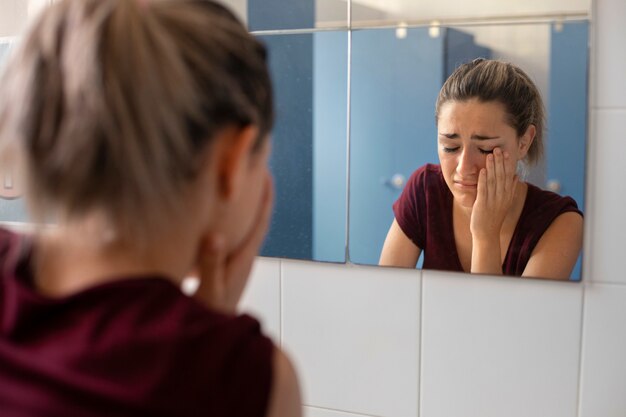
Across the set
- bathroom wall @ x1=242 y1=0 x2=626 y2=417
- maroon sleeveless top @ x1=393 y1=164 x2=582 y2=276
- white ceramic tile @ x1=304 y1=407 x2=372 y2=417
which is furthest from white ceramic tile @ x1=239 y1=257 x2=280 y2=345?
maroon sleeveless top @ x1=393 y1=164 x2=582 y2=276

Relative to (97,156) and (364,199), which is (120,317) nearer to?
(97,156)

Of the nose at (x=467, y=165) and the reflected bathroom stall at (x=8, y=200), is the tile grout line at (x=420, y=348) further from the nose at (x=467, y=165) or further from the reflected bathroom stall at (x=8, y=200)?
the reflected bathroom stall at (x=8, y=200)

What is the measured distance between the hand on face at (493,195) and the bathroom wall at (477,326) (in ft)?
0.25

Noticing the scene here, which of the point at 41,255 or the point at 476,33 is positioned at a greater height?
the point at 476,33

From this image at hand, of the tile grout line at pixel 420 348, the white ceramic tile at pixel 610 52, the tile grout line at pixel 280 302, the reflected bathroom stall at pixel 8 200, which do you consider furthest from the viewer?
the reflected bathroom stall at pixel 8 200

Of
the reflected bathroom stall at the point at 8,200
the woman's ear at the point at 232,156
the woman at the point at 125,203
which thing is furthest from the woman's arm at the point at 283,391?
the reflected bathroom stall at the point at 8,200

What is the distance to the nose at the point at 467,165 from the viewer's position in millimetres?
954

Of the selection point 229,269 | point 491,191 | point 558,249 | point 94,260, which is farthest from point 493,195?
point 94,260

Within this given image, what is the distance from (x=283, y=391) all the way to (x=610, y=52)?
68cm

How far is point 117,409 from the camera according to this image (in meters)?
0.38

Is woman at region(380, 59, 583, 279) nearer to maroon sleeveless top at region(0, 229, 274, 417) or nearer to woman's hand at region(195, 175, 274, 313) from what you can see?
woman's hand at region(195, 175, 274, 313)

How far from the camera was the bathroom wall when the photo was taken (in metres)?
0.90

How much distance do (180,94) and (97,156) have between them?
60 mm

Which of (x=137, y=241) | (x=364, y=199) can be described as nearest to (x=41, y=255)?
(x=137, y=241)
